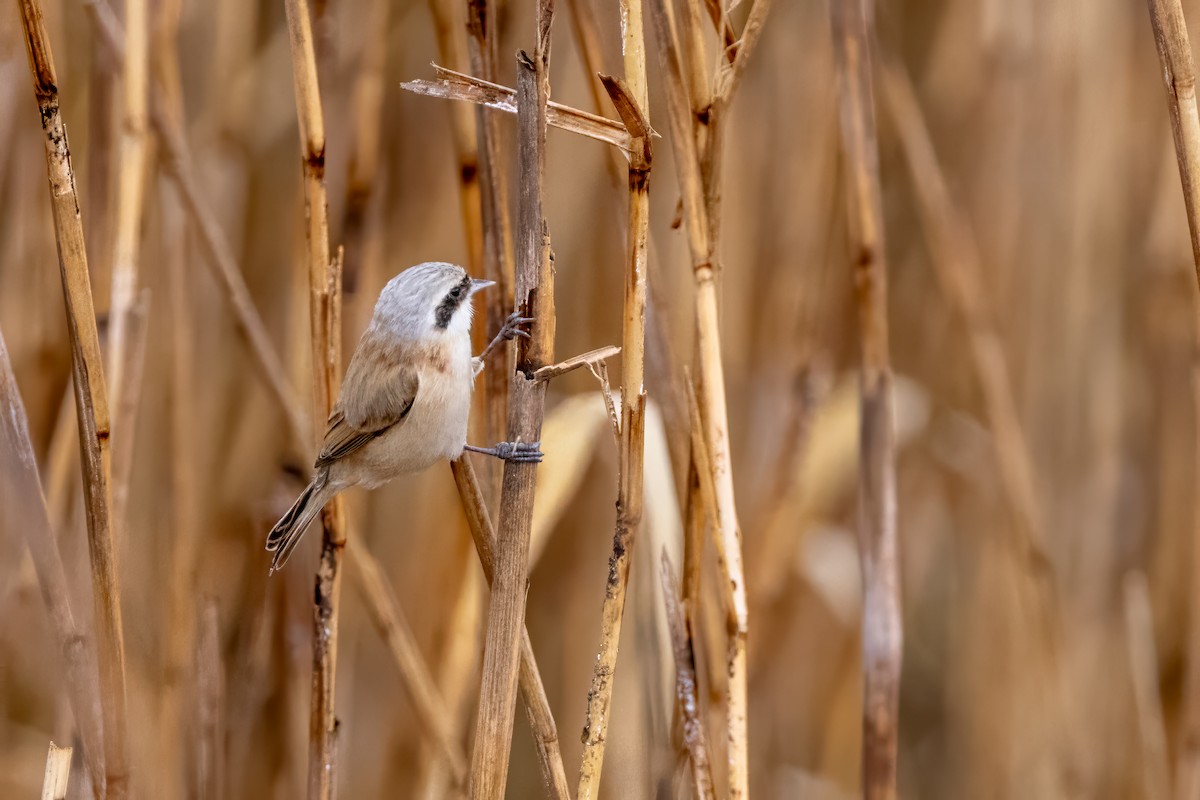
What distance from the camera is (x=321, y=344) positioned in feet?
4.37

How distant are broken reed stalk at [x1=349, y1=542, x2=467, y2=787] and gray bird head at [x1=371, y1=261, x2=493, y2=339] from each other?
1.14 ft

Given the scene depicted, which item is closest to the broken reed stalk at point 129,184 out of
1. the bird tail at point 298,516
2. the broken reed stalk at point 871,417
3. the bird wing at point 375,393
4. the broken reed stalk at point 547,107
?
the bird tail at point 298,516

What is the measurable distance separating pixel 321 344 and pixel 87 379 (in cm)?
28

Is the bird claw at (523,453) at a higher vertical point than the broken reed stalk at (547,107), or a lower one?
lower

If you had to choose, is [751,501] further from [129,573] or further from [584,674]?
[129,573]

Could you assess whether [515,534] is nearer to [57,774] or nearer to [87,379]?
[87,379]

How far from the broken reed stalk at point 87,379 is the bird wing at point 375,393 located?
17.4 inches

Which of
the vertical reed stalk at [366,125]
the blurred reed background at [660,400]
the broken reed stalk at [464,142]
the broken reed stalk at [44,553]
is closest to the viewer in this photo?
the broken reed stalk at [44,553]

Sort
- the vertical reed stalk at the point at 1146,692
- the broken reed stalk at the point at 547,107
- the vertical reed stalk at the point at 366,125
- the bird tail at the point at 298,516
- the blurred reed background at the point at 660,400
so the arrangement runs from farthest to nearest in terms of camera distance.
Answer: the vertical reed stalk at the point at 1146,692 < the blurred reed background at the point at 660,400 < the vertical reed stalk at the point at 366,125 < the bird tail at the point at 298,516 < the broken reed stalk at the point at 547,107

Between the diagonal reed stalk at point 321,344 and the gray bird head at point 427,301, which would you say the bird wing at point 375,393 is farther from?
the diagonal reed stalk at point 321,344

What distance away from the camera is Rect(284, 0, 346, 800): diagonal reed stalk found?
1.26 meters

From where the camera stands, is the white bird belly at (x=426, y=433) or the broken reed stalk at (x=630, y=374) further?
the white bird belly at (x=426, y=433)

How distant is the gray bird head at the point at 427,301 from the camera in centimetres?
150

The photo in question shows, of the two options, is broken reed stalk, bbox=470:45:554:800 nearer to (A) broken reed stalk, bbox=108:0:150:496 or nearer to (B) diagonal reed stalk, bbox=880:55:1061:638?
(A) broken reed stalk, bbox=108:0:150:496
